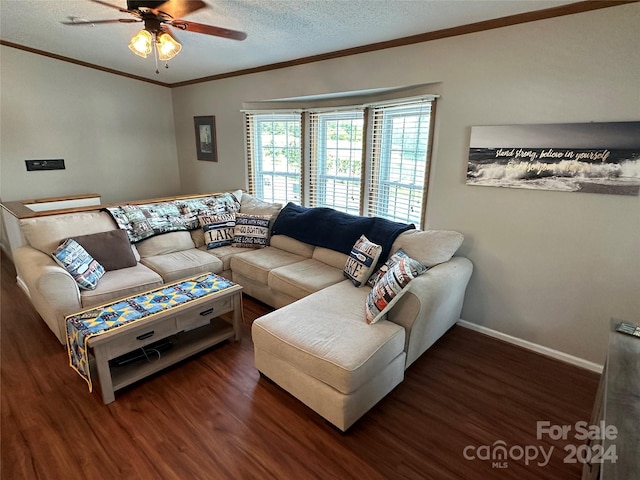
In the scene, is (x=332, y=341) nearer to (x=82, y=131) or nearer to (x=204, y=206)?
(x=204, y=206)

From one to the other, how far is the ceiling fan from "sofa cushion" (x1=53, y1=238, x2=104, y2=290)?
65.3 inches

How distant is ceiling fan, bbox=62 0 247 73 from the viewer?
6.68 ft

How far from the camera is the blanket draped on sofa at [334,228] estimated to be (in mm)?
2975

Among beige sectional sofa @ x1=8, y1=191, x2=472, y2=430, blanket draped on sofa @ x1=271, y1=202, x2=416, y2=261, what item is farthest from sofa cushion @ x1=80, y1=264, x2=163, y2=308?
blanket draped on sofa @ x1=271, y1=202, x2=416, y2=261

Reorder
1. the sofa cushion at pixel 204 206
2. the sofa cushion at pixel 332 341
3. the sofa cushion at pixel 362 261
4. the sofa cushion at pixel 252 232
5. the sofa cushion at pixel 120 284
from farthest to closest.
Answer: the sofa cushion at pixel 204 206 → the sofa cushion at pixel 252 232 → the sofa cushion at pixel 362 261 → the sofa cushion at pixel 120 284 → the sofa cushion at pixel 332 341

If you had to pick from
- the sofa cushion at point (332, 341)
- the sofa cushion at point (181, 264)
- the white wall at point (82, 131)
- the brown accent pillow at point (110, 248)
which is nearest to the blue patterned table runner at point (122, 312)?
the sofa cushion at point (181, 264)

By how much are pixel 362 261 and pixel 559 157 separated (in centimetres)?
159

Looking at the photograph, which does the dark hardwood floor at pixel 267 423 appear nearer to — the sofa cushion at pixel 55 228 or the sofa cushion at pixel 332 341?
the sofa cushion at pixel 332 341

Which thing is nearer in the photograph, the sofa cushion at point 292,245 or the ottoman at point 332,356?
the ottoman at point 332,356

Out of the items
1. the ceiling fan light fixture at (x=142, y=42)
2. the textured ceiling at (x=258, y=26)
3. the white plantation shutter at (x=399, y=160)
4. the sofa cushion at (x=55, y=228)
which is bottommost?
the sofa cushion at (x=55, y=228)

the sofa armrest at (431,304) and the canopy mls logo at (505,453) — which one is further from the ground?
the sofa armrest at (431,304)

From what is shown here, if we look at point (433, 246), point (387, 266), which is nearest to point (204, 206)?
point (387, 266)

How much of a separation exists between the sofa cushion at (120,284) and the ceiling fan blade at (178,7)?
6.63 ft

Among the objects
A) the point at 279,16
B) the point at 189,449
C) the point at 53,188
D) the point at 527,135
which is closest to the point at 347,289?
the point at 189,449
